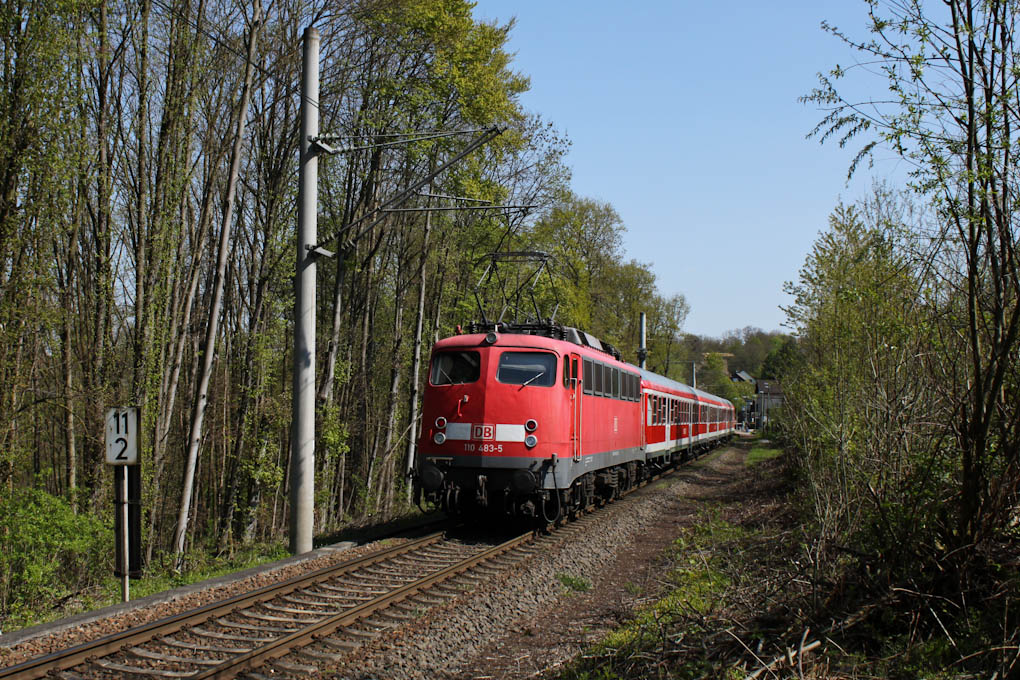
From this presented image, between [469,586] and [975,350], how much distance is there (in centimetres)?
550

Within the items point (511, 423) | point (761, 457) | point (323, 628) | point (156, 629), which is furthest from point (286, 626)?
point (761, 457)

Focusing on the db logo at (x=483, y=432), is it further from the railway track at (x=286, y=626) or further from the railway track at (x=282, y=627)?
the railway track at (x=282, y=627)

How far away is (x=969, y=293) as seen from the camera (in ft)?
18.9

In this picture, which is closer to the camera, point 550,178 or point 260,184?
point 260,184

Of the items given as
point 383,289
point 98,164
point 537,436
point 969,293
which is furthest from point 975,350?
point 383,289

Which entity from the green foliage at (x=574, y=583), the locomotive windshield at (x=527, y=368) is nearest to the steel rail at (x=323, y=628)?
the green foliage at (x=574, y=583)

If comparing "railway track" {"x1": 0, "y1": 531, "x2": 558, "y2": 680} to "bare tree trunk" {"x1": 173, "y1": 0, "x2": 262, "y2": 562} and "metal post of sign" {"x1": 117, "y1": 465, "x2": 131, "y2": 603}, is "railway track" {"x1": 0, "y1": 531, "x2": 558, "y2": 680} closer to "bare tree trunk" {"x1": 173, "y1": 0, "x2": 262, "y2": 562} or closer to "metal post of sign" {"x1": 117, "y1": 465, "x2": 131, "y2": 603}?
"metal post of sign" {"x1": 117, "y1": 465, "x2": 131, "y2": 603}

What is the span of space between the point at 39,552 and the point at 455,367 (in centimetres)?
666

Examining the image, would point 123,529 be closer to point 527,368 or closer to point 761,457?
point 527,368

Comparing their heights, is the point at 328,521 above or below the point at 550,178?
below

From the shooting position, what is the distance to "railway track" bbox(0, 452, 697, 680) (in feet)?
18.7

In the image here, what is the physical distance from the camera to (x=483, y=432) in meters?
11.9

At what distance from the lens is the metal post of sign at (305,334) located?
11016 mm

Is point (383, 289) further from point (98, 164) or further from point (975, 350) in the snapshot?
point (975, 350)
